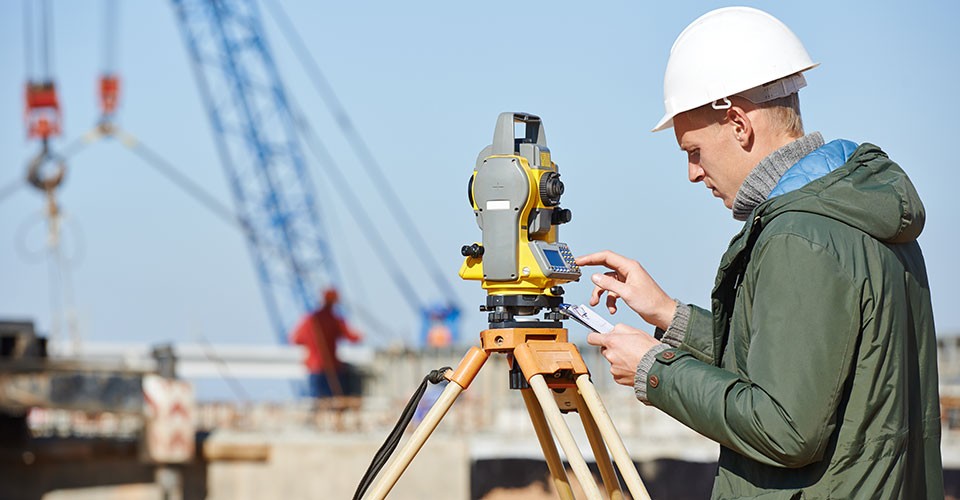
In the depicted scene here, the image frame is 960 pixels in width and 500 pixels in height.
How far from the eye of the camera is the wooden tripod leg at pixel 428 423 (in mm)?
2865

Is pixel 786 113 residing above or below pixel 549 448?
above

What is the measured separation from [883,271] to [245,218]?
36073 mm

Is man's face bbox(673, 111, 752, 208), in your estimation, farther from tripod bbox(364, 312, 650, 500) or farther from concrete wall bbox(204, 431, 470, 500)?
concrete wall bbox(204, 431, 470, 500)

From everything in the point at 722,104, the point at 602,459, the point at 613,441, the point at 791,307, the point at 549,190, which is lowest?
the point at 602,459

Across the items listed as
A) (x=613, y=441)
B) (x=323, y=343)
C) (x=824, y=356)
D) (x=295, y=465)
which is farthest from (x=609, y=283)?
(x=323, y=343)

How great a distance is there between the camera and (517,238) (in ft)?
10.1

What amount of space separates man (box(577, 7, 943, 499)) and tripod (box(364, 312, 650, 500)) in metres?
0.24

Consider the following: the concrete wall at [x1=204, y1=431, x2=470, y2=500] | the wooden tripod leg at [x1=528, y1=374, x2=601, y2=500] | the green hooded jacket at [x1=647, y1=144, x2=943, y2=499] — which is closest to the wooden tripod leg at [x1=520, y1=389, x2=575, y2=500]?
the wooden tripod leg at [x1=528, y1=374, x2=601, y2=500]

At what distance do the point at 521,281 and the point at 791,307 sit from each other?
101cm

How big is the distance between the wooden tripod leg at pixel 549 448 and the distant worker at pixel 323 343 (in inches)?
568

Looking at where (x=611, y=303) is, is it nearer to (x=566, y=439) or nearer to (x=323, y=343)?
(x=566, y=439)

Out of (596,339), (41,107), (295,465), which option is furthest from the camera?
(41,107)

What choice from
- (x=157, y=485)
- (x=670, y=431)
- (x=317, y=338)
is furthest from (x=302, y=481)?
(x=317, y=338)

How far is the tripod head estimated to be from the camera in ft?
10.1
